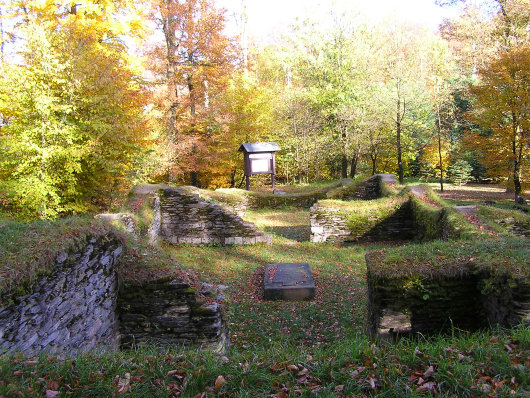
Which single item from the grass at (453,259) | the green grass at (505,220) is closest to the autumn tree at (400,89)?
the green grass at (505,220)

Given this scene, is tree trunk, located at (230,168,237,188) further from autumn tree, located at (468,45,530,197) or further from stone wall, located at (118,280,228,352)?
stone wall, located at (118,280,228,352)

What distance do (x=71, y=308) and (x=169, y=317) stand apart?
1.21 metres

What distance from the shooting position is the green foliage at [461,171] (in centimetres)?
2197

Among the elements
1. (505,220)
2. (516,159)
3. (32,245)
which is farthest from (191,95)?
(32,245)

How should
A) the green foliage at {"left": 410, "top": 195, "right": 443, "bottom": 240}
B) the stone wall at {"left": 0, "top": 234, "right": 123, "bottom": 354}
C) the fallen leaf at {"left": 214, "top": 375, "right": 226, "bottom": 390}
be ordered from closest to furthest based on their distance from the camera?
the fallen leaf at {"left": 214, "top": 375, "right": 226, "bottom": 390} < the stone wall at {"left": 0, "top": 234, "right": 123, "bottom": 354} < the green foliage at {"left": 410, "top": 195, "right": 443, "bottom": 240}

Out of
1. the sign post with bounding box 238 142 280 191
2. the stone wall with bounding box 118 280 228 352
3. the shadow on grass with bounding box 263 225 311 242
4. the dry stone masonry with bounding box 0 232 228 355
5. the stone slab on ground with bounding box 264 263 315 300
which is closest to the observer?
the dry stone masonry with bounding box 0 232 228 355

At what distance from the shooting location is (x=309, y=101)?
23516 millimetres

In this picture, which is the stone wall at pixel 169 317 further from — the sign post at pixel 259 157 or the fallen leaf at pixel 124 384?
the sign post at pixel 259 157

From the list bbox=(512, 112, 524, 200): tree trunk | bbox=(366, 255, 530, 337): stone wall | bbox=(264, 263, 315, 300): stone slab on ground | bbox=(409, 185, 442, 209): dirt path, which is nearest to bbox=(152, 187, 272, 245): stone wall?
bbox=(264, 263, 315, 300): stone slab on ground

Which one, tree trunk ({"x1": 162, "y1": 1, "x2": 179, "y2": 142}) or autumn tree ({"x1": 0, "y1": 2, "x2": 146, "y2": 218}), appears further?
tree trunk ({"x1": 162, "y1": 1, "x2": 179, "y2": 142})

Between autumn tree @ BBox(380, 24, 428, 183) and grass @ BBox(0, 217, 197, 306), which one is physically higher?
autumn tree @ BBox(380, 24, 428, 183)

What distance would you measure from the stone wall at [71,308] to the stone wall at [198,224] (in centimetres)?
601

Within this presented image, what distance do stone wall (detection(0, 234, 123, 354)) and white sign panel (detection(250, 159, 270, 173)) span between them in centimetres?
1254

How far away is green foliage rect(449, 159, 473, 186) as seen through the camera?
22.0m
